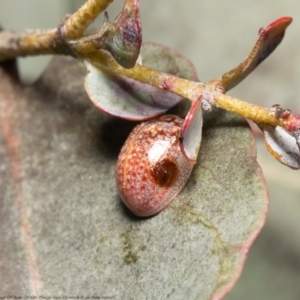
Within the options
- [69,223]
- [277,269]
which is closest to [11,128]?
[69,223]

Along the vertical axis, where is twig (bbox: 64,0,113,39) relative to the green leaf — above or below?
above

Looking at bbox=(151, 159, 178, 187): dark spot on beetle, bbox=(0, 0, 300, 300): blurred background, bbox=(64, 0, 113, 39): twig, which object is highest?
bbox=(64, 0, 113, 39): twig

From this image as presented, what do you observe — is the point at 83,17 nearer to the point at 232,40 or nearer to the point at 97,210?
the point at 97,210

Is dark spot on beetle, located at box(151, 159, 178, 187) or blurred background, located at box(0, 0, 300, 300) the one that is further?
blurred background, located at box(0, 0, 300, 300)

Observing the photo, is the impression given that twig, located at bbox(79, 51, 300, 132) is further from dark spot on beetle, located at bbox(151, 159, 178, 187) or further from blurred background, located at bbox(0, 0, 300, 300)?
blurred background, located at bbox(0, 0, 300, 300)

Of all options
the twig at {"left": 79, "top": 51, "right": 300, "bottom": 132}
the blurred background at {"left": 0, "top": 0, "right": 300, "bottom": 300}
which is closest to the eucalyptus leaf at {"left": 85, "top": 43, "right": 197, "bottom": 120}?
the twig at {"left": 79, "top": 51, "right": 300, "bottom": 132}
